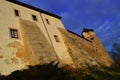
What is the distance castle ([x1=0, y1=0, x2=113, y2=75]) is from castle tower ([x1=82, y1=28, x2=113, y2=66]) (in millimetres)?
11903

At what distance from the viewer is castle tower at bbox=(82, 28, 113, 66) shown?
34591mm

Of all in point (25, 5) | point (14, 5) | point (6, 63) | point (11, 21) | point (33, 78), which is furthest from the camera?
point (25, 5)

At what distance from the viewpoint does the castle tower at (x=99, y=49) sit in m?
34.6

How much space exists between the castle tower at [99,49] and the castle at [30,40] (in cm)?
1190

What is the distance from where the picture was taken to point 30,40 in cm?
1773

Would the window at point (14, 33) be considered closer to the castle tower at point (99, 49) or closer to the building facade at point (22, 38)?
the building facade at point (22, 38)

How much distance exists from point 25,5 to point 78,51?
8.94 meters

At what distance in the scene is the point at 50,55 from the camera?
59.0ft

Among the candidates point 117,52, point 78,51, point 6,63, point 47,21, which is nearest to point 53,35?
point 47,21

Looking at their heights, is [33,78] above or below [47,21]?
below

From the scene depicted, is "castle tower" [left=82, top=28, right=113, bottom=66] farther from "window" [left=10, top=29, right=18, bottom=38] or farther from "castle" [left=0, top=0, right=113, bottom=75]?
"window" [left=10, top=29, right=18, bottom=38]

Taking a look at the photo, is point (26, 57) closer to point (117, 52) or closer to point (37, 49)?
point (37, 49)

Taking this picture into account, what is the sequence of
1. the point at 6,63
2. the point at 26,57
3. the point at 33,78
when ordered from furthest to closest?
the point at 26,57 → the point at 6,63 → the point at 33,78

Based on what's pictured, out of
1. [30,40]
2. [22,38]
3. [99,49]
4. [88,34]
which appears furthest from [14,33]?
[88,34]
